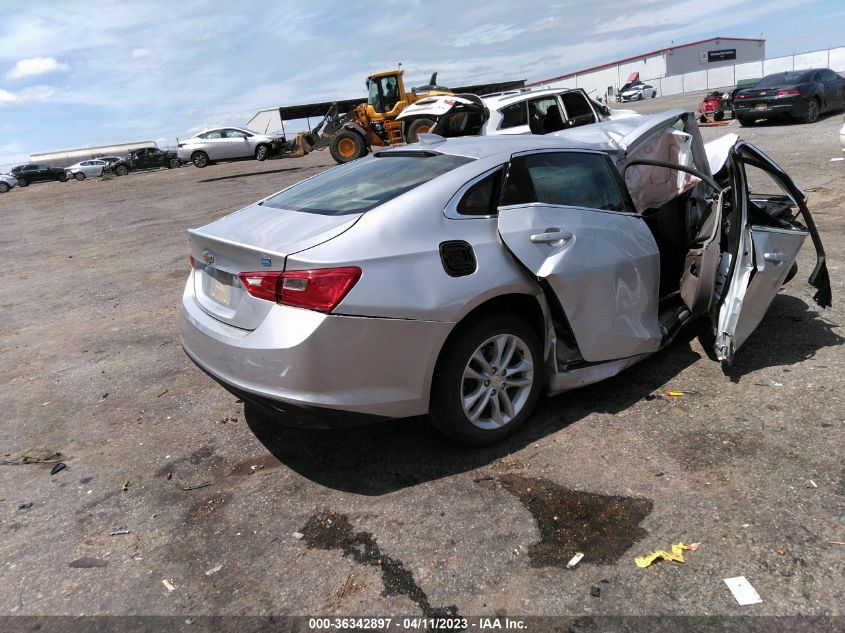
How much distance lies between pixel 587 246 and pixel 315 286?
5.39ft

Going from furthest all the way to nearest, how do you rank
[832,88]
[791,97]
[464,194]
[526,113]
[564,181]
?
[832,88], [791,97], [526,113], [564,181], [464,194]

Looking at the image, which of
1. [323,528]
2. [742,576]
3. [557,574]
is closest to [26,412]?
[323,528]

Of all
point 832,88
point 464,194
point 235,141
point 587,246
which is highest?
point 235,141

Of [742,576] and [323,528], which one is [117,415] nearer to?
[323,528]

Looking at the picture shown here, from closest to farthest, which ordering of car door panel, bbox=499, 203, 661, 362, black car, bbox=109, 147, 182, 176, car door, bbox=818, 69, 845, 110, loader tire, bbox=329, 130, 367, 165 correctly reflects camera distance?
car door panel, bbox=499, 203, 661, 362
car door, bbox=818, 69, 845, 110
loader tire, bbox=329, 130, 367, 165
black car, bbox=109, 147, 182, 176

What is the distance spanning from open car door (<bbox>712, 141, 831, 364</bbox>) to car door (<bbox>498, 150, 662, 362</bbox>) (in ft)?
1.39

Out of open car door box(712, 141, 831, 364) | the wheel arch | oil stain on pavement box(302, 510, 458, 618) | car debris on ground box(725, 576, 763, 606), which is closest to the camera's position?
car debris on ground box(725, 576, 763, 606)

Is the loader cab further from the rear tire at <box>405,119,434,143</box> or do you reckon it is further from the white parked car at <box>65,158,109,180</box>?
the white parked car at <box>65,158,109,180</box>

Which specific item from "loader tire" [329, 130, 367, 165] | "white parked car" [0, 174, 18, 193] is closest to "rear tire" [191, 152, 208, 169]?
"loader tire" [329, 130, 367, 165]

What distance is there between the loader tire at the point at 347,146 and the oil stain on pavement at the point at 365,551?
18.8m

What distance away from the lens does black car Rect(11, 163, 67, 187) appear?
3856cm

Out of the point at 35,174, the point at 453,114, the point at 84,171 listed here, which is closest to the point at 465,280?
the point at 453,114

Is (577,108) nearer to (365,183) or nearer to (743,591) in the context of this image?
(365,183)

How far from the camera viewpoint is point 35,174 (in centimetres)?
3953
